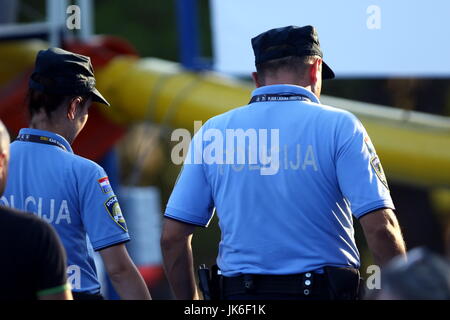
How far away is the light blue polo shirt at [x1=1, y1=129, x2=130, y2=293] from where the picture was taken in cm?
402

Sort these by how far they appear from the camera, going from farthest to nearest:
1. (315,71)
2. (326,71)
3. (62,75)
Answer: (326,71), (315,71), (62,75)

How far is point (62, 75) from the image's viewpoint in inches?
164

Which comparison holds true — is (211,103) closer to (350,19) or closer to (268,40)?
(350,19)

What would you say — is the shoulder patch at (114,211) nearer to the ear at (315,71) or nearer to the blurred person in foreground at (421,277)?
the ear at (315,71)

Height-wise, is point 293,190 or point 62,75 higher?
point 62,75

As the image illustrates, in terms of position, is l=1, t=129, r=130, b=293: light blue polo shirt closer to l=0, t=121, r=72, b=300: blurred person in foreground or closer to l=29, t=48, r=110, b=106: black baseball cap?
l=29, t=48, r=110, b=106: black baseball cap

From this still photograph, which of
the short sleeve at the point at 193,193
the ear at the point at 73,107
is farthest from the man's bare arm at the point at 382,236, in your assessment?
the ear at the point at 73,107

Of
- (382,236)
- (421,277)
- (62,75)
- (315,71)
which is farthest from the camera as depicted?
(315,71)

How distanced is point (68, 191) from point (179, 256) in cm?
62

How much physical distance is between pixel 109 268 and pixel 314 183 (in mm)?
806

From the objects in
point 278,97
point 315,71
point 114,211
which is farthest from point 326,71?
point 114,211

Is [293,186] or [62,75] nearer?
[293,186]

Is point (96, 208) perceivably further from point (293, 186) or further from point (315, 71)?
point (315, 71)

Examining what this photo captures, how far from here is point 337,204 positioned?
4.09 meters
